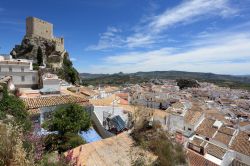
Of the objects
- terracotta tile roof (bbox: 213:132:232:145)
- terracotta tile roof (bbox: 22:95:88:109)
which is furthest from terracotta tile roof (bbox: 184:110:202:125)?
terracotta tile roof (bbox: 22:95:88:109)

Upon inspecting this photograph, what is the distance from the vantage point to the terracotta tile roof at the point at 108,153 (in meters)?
7.20

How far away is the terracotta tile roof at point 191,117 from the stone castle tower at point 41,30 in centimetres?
4036

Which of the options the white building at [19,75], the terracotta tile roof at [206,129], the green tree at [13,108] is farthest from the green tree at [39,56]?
the green tree at [13,108]

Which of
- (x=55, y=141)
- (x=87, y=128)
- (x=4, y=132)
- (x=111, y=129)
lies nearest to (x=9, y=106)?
(x=55, y=141)

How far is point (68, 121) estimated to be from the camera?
10.5 m

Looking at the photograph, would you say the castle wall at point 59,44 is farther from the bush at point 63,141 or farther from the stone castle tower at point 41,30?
the bush at point 63,141

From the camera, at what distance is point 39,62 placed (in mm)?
46500

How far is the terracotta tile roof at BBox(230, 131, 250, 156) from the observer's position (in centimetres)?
2181

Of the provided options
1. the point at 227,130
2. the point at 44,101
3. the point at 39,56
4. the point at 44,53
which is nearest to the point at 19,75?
the point at 44,101

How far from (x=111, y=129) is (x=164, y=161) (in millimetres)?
6800

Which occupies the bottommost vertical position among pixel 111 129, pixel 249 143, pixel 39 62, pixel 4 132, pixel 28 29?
pixel 249 143

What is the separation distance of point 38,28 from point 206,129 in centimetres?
4860

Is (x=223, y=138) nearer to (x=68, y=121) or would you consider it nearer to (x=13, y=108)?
(x=68, y=121)

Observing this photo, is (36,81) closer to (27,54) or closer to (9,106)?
(9,106)
